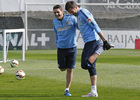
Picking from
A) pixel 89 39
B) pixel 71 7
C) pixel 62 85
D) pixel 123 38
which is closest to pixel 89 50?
pixel 89 39

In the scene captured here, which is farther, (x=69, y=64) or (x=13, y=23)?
(x=13, y=23)

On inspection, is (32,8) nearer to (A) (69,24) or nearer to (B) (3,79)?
(B) (3,79)

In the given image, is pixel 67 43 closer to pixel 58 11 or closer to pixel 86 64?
pixel 58 11

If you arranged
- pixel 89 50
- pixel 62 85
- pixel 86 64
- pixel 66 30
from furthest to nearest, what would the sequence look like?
pixel 62 85 < pixel 66 30 < pixel 89 50 < pixel 86 64

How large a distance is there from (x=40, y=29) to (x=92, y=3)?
3553 mm

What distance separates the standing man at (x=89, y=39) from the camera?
8336 millimetres

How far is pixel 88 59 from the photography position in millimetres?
8352

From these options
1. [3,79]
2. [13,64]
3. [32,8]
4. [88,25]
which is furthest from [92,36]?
[32,8]

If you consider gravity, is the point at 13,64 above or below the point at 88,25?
below

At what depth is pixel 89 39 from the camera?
27.8 feet

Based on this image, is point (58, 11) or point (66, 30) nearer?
point (58, 11)

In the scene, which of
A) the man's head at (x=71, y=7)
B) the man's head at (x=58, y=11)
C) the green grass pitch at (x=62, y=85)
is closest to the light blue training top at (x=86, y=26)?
the man's head at (x=71, y=7)

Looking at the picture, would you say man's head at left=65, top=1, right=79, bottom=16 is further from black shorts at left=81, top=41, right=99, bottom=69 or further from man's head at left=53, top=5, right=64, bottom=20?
black shorts at left=81, top=41, right=99, bottom=69

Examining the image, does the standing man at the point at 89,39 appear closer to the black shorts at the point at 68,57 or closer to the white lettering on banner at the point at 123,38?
the black shorts at the point at 68,57
